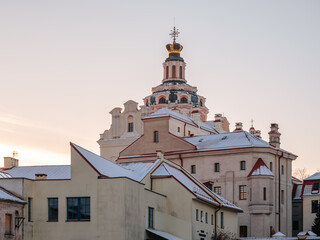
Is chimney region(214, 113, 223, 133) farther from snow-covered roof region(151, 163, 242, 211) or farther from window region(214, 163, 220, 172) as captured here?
snow-covered roof region(151, 163, 242, 211)

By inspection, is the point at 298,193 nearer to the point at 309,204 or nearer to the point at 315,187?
the point at 315,187

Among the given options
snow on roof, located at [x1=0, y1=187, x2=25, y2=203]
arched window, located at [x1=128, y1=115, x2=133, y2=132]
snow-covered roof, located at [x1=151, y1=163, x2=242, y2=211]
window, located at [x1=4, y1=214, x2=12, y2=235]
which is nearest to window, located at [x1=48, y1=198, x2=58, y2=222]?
snow on roof, located at [x1=0, y1=187, x2=25, y2=203]

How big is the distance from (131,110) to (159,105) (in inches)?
775

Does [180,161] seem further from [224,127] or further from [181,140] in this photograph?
[224,127]

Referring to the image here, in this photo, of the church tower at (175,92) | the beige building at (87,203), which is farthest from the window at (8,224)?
the church tower at (175,92)

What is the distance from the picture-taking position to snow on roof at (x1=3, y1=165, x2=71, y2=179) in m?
65.9

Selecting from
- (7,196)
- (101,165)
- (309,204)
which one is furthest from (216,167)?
(7,196)

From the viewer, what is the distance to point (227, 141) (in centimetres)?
9188

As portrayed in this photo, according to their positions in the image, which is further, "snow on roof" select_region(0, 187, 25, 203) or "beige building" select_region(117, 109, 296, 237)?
"beige building" select_region(117, 109, 296, 237)

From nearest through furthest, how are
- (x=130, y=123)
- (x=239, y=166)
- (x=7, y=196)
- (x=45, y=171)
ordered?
(x=7, y=196) → (x=45, y=171) → (x=239, y=166) → (x=130, y=123)

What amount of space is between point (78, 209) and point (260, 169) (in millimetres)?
37224

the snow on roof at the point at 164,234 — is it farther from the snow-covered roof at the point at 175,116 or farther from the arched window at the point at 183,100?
the arched window at the point at 183,100

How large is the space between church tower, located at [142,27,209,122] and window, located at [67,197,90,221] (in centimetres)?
7873

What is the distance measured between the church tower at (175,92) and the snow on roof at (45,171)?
2503 inches
